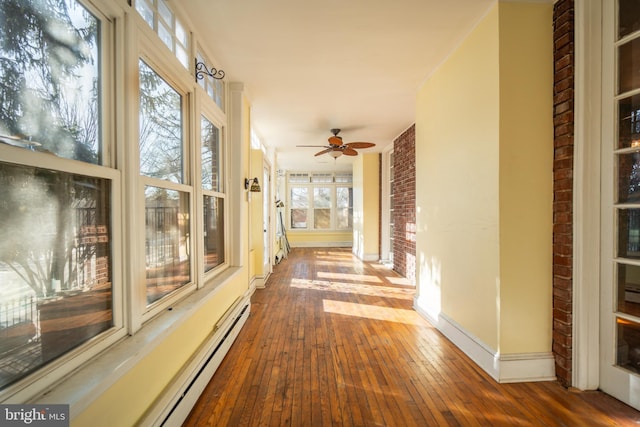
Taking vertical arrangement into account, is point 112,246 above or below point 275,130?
below

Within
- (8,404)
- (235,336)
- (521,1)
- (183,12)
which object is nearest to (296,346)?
(235,336)

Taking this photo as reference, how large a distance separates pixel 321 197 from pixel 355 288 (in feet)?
18.9

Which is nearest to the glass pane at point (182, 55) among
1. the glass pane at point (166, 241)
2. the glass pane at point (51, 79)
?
the glass pane at point (51, 79)

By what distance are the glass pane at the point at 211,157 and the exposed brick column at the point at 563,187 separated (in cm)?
285

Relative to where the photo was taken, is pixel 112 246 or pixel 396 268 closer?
pixel 112 246

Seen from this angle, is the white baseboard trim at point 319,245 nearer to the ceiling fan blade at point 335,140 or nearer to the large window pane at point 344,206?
the large window pane at point 344,206

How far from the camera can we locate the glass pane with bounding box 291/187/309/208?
10.1 meters

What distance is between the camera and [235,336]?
2.80 meters

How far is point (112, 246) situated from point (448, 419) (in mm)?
2134

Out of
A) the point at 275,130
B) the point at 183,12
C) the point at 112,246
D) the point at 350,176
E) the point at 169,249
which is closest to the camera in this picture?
the point at 112,246

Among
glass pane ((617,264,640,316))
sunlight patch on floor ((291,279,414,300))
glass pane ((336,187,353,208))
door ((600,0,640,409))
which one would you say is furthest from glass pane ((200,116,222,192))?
glass pane ((336,187,353,208))

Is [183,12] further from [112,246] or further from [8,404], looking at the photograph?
[8,404]

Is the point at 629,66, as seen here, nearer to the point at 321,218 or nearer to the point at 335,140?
the point at 335,140

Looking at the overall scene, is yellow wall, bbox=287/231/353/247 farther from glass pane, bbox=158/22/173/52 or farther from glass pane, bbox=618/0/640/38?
glass pane, bbox=618/0/640/38
